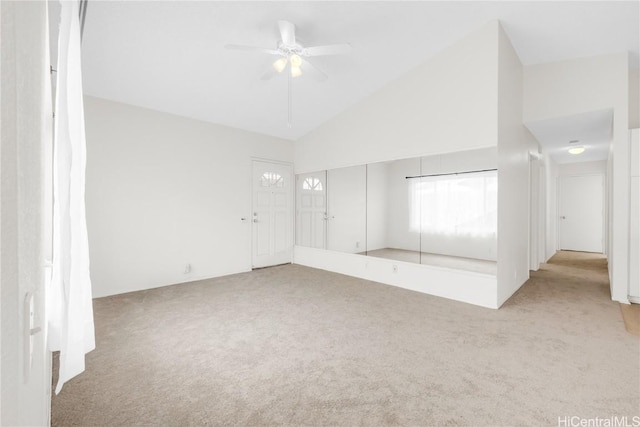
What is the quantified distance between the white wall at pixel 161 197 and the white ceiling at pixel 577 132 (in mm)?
4689

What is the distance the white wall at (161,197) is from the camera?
379 cm

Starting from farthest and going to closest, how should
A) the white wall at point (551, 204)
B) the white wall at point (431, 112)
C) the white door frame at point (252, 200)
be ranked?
the white wall at point (551, 204) → the white door frame at point (252, 200) → the white wall at point (431, 112)

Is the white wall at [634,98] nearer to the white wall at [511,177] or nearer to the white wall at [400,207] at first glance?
the white wall at [511,177]

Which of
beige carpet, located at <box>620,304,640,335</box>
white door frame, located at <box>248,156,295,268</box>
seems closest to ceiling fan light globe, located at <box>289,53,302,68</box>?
white door frame, located at <box>248,156,295,268</box>

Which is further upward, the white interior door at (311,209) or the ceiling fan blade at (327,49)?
the ceiling fan blade at (327,49)

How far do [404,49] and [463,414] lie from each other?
12.2ft

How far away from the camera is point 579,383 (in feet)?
6.41

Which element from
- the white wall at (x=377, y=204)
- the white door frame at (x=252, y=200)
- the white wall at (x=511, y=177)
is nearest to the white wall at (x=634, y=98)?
the white wall at (x=511, y=177)

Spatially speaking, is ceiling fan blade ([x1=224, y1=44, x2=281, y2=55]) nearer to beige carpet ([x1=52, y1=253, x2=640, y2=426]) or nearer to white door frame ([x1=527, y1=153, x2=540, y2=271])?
beige carpet ([x1=52, y1=253, x2=640, y2=426])

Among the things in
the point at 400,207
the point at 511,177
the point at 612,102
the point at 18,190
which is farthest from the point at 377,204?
the point at 18,190

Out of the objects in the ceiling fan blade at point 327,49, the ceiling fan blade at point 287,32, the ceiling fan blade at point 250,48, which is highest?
the ceiling fan blade at point 287,32

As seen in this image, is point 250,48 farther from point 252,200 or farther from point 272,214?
point 272,214

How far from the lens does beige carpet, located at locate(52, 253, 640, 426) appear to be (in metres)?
1.71

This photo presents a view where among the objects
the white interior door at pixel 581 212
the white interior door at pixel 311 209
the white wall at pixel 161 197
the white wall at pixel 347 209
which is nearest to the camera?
the white wall at pixel 161 197
